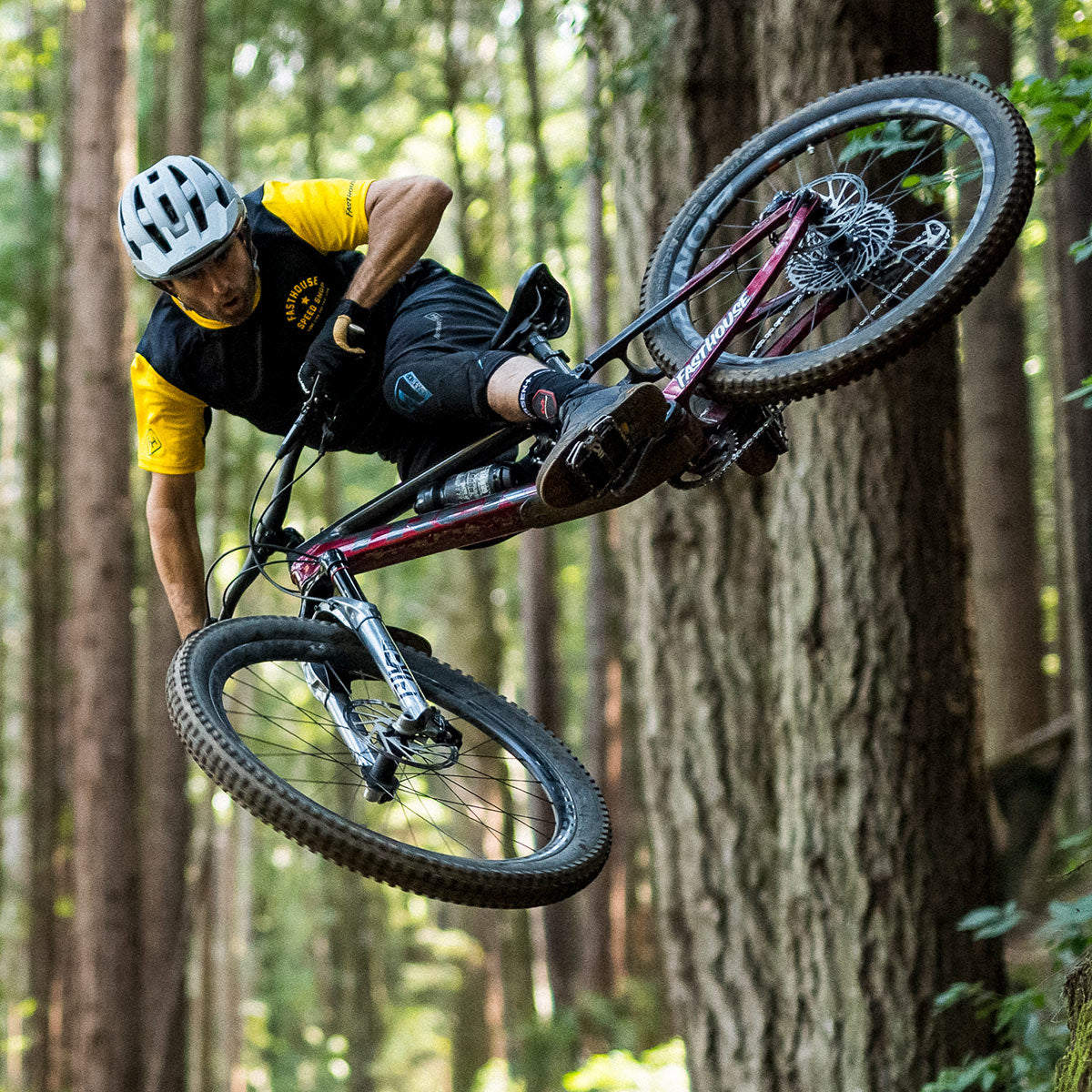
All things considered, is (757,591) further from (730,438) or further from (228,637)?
(228,637)

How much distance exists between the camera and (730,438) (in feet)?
10.0

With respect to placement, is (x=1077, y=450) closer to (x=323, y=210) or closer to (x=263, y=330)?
(x=323, y=210)

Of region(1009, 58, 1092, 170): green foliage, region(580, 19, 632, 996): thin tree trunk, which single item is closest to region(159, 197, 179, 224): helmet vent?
region(1009, 58, 1092, 170): green foliage

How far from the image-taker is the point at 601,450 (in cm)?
272

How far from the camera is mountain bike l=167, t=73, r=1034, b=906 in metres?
2.69

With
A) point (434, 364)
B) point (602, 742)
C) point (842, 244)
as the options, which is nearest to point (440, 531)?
point (434, 364)

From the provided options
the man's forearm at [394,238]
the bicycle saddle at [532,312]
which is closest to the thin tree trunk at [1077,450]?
the bicycle saddle at [532,312]

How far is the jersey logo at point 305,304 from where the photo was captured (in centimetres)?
313

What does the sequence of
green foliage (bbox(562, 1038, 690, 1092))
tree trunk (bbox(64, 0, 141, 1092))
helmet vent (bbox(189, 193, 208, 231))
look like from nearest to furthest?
helmet vent (bbox(189, 193, 208, 231)) < green foliage (bbox(562, 1038, 690, 1092)) < tree trunk (bbox(64, 0, 141, 1092))

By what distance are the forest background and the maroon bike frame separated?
2.91 ft

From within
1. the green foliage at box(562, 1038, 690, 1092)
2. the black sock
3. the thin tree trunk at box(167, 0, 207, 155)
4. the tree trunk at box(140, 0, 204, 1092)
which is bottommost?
the green foliage at box(562, 1038, 690, 1092)

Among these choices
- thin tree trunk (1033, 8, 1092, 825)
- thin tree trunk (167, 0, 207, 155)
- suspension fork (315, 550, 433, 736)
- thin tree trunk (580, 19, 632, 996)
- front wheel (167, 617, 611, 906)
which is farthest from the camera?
thin tree trunk (580, 19, 632, 996)

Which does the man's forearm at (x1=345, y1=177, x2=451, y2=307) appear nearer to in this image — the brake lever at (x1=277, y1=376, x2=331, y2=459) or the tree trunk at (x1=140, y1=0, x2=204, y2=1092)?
the brake lever at (x1=277, y1=376, x2=331, y2=459)

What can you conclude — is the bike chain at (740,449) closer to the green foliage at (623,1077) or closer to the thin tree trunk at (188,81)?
the green foliage at (623,1077)
